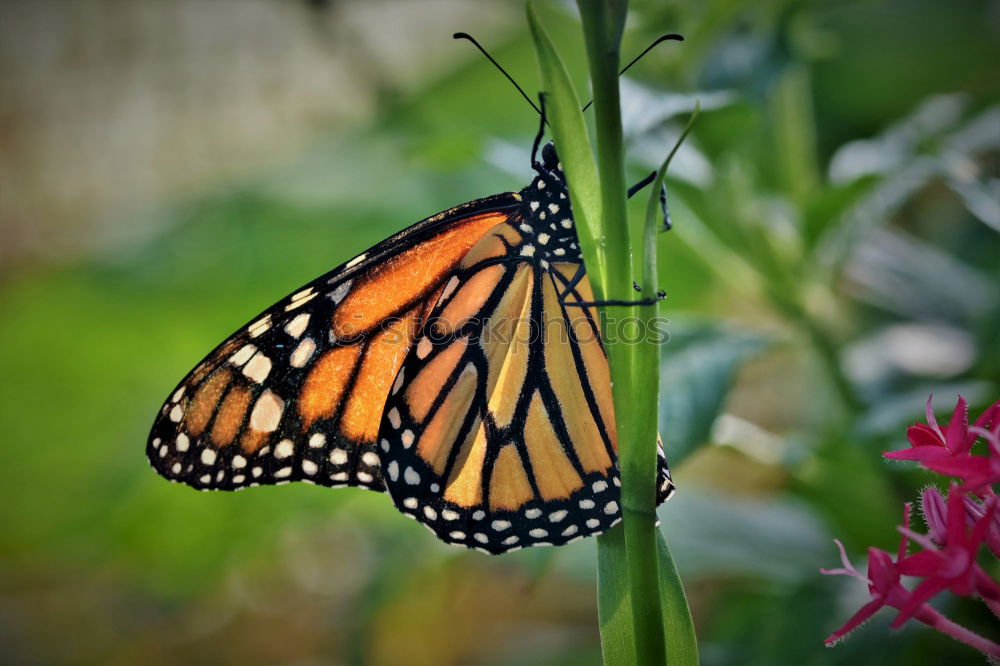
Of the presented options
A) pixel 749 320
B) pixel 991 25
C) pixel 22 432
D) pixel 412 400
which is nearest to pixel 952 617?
pixel 412 400

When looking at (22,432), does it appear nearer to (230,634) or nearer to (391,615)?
(230,634)

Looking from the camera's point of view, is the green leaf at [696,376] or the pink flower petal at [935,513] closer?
the pink flower petal at [935,513]

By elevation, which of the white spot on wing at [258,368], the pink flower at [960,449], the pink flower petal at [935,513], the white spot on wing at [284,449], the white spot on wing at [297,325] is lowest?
the pink flower petal at [935,513]

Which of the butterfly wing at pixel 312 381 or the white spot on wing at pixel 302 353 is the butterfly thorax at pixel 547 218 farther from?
the white spot on wing at pixel 302 353

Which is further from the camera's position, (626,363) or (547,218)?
(547,218)

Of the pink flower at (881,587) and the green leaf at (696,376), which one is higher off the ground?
the green leaf at (696,376)

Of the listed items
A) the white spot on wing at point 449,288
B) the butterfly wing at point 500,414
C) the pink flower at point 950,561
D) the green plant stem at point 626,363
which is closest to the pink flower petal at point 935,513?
the pink flower at point 950,561

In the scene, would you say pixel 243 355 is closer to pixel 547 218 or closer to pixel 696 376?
pixel 547 218

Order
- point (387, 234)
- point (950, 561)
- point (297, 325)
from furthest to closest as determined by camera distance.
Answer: point (387, 234)
point (297, 325)
point (950, 561)

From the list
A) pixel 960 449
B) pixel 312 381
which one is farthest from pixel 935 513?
pixel 312 381
